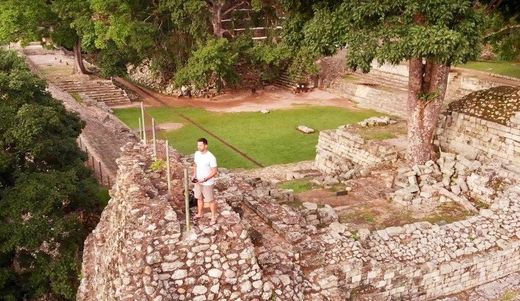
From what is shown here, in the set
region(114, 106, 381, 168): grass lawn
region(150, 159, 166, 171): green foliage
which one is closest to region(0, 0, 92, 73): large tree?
region(114, 106, 381, 168): grass lawn

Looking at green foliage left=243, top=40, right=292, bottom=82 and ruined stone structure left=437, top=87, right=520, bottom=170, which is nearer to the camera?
ruined stone structure left=437, top=87, right=520, bottom=170

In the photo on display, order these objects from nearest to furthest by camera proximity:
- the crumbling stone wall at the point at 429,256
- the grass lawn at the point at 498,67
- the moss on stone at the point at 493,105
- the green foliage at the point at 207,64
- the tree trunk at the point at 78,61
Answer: the crumbling stone wall at the point at 429,256, the moss on stone at the point at 493,105, the grass lawn at the point at 498,67, the green foliage at the point at 207,64, the tree trunk at the point at 78,61

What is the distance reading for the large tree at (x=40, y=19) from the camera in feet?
94.2

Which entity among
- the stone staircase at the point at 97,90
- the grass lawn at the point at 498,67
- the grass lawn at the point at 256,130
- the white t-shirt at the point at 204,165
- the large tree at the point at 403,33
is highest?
the large tree at the point at 403,33

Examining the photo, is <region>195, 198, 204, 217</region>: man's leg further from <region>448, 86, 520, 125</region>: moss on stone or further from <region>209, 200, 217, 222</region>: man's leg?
<region>448, 86, 520, 125</region>: moss on stone

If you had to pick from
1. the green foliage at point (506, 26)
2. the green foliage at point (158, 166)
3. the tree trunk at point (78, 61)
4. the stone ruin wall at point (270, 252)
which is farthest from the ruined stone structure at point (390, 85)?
the green foliage at point (158, 166)

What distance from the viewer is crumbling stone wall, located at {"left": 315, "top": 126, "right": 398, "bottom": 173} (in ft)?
56.7

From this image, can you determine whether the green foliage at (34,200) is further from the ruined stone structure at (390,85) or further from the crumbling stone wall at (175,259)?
the ruined stone structure at (390,85)

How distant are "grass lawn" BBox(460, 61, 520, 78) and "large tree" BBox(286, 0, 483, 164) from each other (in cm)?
1581

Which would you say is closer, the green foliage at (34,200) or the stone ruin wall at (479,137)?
the green foliage at (34,200)

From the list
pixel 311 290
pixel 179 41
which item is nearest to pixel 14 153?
pixel 311 290

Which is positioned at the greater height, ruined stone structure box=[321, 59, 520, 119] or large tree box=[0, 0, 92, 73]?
large tree box=[0, 0, 92, 73]

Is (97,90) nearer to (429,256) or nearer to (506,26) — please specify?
(506,26)

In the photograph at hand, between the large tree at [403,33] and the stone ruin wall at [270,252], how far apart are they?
3.91 metres
